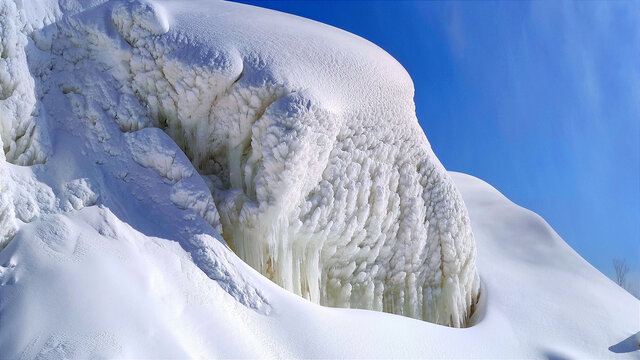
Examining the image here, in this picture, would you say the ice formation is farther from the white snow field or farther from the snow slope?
the snow slope

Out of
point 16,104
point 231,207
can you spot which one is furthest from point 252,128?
point 16,104

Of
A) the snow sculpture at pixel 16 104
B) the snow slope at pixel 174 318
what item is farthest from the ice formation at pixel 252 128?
the snow slope at pixel 174 318

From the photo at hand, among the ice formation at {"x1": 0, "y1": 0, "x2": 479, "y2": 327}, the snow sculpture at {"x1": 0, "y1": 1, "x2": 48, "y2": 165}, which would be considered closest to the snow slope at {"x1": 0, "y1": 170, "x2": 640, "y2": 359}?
the ice formation at {"x1": 0, "y1": 0, "x2": 479, "y2": 327}

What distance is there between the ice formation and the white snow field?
0.01 metres

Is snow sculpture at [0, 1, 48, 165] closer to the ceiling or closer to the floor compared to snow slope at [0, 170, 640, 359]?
closer to the ceiling

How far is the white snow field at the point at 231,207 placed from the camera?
226 centimetres

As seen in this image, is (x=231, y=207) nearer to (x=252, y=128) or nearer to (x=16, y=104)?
(x=252, y=128)

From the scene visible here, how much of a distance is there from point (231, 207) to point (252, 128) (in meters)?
0.47

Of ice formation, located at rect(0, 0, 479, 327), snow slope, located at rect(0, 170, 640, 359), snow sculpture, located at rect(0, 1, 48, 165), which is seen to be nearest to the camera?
snow slope, located at rect(0, 170, 640, 359)

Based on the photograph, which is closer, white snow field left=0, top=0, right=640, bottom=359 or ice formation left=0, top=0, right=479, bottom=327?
white snow field left=0, top=0, right=640, bottom=359

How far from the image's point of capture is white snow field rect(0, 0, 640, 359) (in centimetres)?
226

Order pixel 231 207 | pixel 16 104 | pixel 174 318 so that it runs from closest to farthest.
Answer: pixel 174 318
pixel 16 104
pixel 231 207

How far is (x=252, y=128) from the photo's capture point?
10.3 ft

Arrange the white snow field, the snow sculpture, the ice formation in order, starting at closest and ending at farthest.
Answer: the white snow field, the snow sculpture, the ice formation
